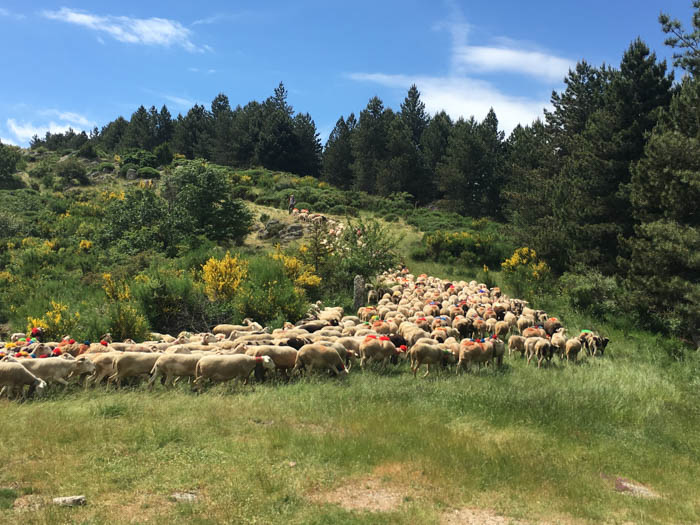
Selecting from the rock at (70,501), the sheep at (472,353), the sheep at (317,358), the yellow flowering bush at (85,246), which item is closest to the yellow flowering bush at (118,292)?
the sheep at (317,358)

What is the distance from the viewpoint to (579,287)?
2209 centimetres

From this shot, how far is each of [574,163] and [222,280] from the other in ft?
64.9

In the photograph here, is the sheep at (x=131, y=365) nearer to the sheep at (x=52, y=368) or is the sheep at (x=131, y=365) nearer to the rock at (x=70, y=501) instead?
the sheep at (x=52, y=368)

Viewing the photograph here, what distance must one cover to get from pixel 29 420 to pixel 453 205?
174 ft

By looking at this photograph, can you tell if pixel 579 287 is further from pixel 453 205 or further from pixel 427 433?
pixel 453 205

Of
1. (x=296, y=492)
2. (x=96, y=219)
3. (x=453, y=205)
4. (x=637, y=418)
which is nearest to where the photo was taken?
(x=296, y=492)

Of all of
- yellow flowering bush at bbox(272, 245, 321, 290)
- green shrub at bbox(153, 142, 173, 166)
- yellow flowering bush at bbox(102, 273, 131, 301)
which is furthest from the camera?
green shrub at bbox(153, 142, 173, 166)

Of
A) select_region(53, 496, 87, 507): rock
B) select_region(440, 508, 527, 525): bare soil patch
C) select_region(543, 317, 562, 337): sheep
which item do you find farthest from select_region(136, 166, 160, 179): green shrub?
select_region(440, 508, 527, 525): bare soil patch

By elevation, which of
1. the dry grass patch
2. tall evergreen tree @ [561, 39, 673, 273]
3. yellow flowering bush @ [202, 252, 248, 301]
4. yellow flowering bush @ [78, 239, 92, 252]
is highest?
tall evergreen tree @ [561, 39, 673, 273]

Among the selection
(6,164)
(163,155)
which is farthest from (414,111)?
(6,164)

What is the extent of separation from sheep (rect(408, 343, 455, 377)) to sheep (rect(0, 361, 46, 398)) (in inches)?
315

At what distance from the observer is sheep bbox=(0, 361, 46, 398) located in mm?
9633

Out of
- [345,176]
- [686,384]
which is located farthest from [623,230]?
[345,176]

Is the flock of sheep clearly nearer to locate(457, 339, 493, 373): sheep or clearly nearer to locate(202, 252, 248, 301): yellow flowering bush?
locate(457, 339, 493, 373): sheep
